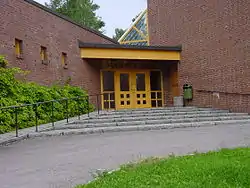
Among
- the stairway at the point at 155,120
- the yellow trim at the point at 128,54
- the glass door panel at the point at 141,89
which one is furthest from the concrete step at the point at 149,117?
the glass door panel at the point at 141,89

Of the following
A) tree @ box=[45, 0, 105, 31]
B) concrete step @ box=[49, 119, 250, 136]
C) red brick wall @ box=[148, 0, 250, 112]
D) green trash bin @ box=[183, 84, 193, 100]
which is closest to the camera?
concrete step @ box=[49, 119, 250, 136]

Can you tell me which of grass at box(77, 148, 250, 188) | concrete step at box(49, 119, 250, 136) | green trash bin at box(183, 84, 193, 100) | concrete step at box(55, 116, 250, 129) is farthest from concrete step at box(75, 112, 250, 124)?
grass at box(77, 148, 250, 188)

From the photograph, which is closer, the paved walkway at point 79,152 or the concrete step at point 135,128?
the paved walkway at point 79,152

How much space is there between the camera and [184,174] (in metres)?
4.36

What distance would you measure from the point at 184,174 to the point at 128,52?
12.7 meters

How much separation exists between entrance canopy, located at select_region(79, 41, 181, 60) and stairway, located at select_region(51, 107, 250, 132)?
3534mm

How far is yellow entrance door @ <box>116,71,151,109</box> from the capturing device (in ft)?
59.7

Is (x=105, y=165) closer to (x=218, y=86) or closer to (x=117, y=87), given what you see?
(x=218, y=86)

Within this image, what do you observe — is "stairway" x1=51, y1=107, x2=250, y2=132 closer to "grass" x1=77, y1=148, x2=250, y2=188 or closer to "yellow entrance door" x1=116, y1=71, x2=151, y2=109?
"yellow entrance door" x1=116, y1=71, x2=151, y2=109

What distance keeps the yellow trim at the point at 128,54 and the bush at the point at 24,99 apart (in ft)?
10.00

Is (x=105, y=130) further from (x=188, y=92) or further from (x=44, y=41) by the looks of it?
(x=188, y=92)

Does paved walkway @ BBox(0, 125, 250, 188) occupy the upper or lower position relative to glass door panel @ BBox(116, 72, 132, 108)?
lower

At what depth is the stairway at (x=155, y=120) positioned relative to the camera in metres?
10.9

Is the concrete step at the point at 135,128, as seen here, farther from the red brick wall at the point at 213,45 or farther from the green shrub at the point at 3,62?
the red brick wall at the point at 213,45
